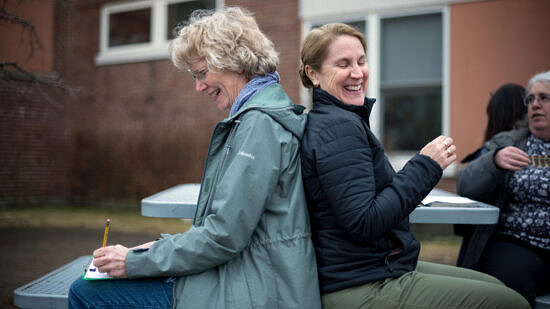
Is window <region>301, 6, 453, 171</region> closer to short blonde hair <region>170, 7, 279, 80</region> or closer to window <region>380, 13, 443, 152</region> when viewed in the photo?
window <region>380, 13, 443, 152</region>

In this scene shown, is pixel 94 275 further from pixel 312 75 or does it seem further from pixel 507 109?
pixel 507 109

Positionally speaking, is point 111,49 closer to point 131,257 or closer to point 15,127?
point 15,127

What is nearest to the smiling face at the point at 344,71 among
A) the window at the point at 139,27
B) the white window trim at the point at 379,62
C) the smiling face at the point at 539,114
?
the smiling face at the point at 539,114

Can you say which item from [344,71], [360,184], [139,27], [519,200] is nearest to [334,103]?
[344,71]

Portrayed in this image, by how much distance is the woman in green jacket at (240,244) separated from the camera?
1.50 meters

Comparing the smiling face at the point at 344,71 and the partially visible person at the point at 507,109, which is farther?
the partially visible person at the point at 507,109

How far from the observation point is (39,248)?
5.69 meters

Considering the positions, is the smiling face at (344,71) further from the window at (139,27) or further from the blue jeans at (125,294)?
the window at (139,27)

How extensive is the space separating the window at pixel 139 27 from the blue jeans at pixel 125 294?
318 inches

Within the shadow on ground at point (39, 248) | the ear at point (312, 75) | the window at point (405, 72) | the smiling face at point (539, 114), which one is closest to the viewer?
the ear at point (312, 75)

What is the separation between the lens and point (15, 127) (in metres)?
8.98

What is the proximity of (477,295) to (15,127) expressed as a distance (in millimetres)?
9436

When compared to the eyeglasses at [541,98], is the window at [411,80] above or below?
above

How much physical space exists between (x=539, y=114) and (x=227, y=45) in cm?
191
